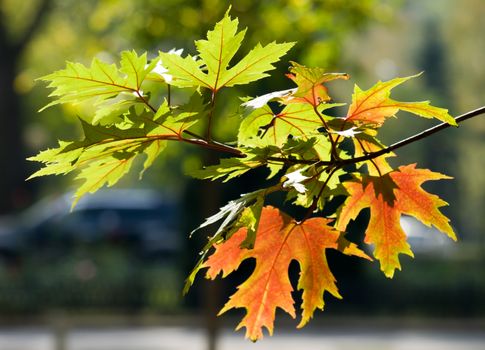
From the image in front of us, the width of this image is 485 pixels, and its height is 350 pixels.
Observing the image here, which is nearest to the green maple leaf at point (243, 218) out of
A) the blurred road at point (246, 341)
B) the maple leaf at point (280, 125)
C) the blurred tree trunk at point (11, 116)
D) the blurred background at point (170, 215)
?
the maple leaf at point (280, 125)

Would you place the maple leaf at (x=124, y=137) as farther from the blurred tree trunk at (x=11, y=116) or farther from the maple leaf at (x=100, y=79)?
the blurred tree trunk at (x=11, y=116)

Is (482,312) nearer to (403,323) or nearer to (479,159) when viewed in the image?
(403,323)

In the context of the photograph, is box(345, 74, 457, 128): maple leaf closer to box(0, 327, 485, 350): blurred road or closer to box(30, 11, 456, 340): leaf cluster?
box(30, 11, 456, 340): leaf cluster

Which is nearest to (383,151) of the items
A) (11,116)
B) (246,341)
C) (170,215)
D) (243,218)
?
(243,218)

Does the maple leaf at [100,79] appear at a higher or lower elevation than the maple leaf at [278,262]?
higher

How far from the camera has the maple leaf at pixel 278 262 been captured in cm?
164

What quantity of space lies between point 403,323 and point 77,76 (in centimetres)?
1469

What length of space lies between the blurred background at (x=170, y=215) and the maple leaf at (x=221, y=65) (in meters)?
0.11

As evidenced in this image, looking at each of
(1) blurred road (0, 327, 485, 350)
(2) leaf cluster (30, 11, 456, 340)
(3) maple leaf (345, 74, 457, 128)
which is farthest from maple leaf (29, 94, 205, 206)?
(1) blurred road (0, 327, 485, 350)

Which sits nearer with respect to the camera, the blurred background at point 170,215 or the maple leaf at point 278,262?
the maple leaf at point 278,262

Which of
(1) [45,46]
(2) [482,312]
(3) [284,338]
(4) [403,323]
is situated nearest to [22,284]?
(3) [284,338]

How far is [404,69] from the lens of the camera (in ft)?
146

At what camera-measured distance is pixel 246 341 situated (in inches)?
563

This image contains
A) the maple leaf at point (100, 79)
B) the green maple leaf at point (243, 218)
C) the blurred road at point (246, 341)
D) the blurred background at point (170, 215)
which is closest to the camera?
the green maple leaf at point (243, 218)
